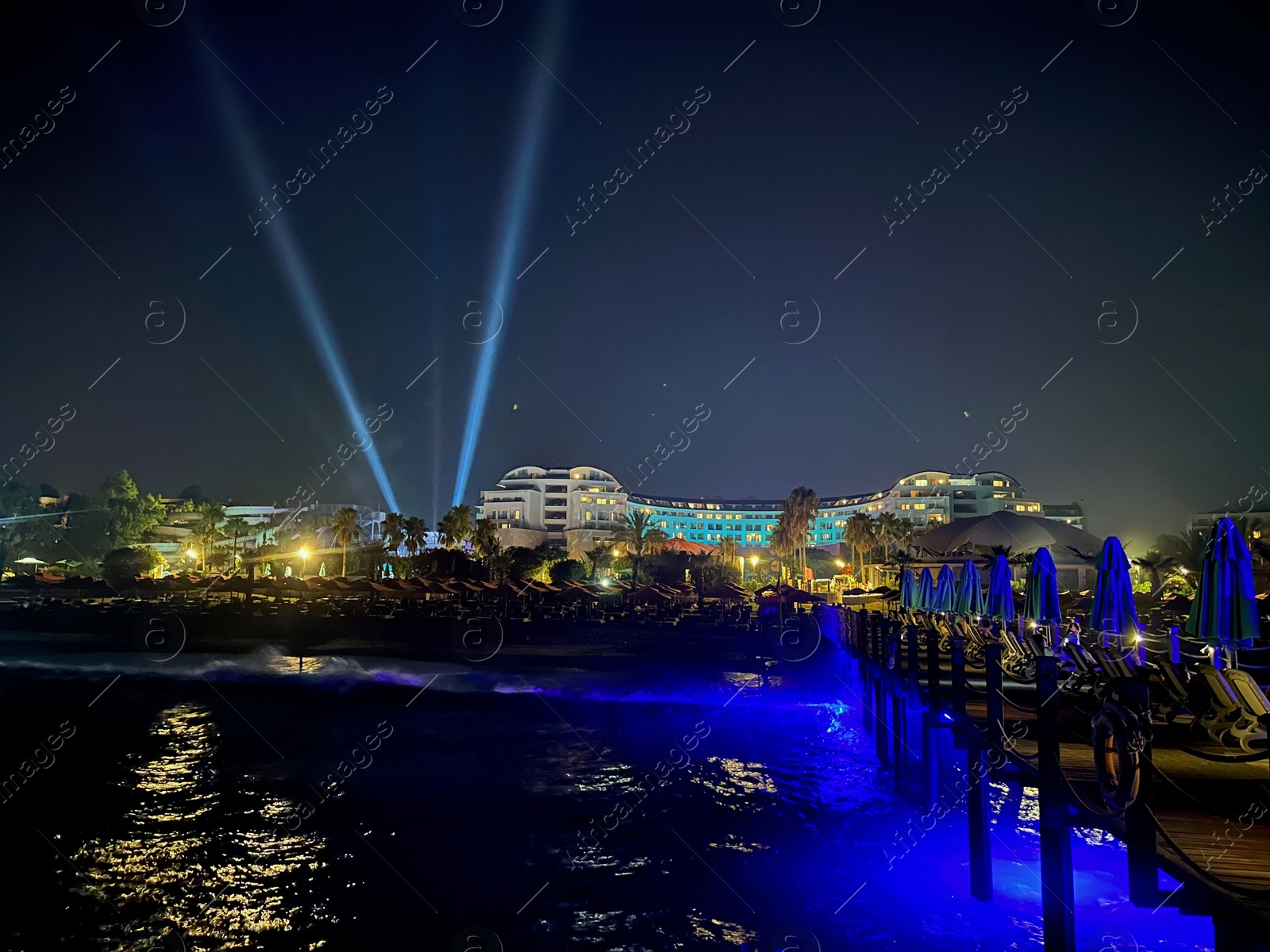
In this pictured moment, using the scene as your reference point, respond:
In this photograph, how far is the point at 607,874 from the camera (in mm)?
13789

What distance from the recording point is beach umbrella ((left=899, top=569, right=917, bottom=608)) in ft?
107

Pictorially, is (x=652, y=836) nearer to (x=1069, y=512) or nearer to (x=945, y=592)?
(x=945, y=592)

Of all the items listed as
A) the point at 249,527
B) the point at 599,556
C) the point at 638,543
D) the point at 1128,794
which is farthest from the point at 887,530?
the point at 249,527

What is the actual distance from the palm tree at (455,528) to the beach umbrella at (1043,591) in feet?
235

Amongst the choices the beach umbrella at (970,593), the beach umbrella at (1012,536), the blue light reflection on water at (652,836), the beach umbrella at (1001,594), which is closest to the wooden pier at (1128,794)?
the blue light reflection on water at (652,836)

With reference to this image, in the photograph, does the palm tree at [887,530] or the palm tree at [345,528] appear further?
the palm tree at [887,530]

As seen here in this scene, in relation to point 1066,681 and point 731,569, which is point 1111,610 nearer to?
point 1066,681

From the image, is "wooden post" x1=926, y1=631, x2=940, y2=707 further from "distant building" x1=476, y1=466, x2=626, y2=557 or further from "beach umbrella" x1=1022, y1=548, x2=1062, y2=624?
"distant building" x1=476, y1=466, x2=626, y2=557

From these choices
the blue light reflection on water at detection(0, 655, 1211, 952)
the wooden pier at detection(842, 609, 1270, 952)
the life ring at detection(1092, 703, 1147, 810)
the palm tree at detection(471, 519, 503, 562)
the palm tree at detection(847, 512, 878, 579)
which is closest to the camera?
the wooden pier at detection(842, 609, 1270, 952)

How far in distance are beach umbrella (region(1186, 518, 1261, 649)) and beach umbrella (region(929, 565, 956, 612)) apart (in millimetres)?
17438

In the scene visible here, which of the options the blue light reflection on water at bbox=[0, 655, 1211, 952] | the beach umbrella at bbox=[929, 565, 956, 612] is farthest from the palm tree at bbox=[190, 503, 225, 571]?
the beach umbrella at bbox=[929, 565, 956, 612]

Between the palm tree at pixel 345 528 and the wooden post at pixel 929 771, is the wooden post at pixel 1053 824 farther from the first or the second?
the palm tree at pixel 345 528

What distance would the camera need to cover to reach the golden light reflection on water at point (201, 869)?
11.8m

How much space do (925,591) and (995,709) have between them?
884 inches
